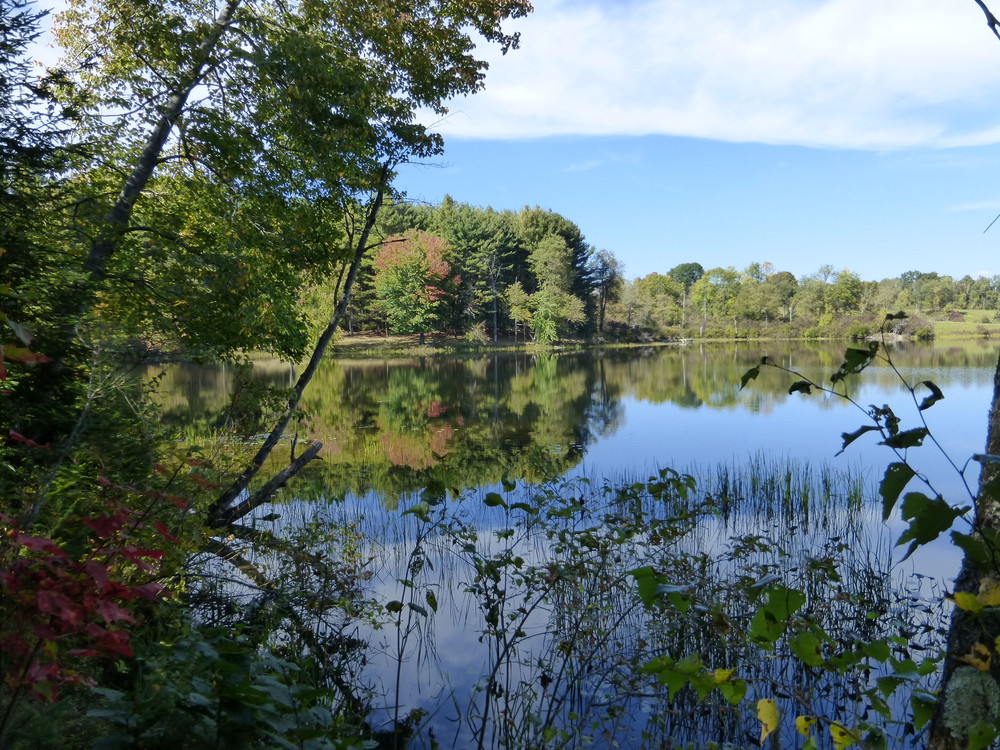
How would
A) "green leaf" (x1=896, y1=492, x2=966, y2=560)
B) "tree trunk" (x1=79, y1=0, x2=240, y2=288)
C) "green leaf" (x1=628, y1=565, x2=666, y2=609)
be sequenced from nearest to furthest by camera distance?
1. "green leaf" (x1=896, y1=492, x2=966, y2=560)
2. "green leaf" (x1=628, y1=565, x2=666, y2=609)
3. "tree trunk" (x1=79, y1=0, x2=240, y2=288)

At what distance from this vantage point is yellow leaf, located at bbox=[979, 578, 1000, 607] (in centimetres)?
96

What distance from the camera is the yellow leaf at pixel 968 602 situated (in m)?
0.97

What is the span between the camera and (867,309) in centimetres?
6347

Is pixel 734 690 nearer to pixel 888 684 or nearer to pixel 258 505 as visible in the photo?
pixel 888 684

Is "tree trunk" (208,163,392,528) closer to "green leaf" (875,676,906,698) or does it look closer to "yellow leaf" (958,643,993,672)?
"green leaf" (875,676,906,698)

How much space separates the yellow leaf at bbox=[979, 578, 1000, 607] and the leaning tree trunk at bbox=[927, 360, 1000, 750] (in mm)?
16

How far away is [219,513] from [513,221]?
49090 millimetres

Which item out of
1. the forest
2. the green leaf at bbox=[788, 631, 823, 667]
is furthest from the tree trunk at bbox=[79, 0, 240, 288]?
the green leaf at bbox=[788, 631, 823, 667]

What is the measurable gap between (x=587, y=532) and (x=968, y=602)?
3682 millimetres

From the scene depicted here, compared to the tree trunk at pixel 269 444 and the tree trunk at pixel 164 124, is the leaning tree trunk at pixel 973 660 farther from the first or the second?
the tree trunk at pixel 164 124

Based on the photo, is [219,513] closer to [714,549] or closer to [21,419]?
[21,419]

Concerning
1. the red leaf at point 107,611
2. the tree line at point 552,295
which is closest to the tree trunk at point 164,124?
the red leaf at point 107,611

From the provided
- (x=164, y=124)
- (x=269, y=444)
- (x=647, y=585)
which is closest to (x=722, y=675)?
(x=647, y=585)

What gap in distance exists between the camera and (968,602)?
1001 millimetres
